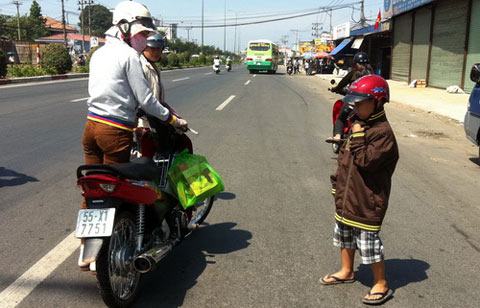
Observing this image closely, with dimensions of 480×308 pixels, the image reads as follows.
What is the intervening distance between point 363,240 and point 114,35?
7.30ft

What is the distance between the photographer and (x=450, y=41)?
23703 millimetres

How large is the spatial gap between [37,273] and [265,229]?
2.07 meters

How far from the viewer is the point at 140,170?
11.1 feet

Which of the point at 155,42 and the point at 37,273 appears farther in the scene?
the point at 155,42

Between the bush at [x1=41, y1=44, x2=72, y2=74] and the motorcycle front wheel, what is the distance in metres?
29.6

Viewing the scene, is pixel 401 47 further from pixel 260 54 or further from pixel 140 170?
pixel 140 170

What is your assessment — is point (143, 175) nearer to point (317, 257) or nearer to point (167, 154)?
point (167, 154)

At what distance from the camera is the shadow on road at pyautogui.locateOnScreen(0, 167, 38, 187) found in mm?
6258

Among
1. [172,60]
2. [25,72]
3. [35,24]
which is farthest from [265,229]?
[35,24]

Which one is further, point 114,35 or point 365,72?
point 365,72

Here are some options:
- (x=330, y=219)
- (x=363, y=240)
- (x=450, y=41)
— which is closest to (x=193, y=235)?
(x=330, y=219)

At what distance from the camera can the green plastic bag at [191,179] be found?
12.4 feet

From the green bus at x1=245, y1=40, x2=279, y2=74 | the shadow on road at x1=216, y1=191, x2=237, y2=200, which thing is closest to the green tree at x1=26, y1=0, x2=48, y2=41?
the green bus at x1=245, y1=40, x2=279, y2=74

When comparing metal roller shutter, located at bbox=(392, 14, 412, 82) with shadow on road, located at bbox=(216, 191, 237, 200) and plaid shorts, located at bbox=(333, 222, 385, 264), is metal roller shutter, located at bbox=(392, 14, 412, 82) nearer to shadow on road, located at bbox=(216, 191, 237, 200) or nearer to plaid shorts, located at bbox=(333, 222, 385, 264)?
shadow on road, located at bbox=(216, 191, 237, 200)
